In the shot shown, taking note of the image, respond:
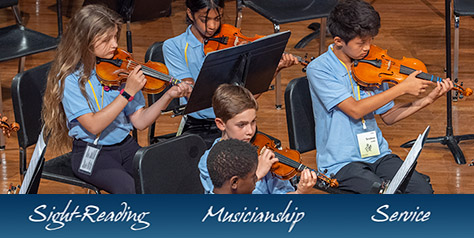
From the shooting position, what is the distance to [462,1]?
451 centimetres

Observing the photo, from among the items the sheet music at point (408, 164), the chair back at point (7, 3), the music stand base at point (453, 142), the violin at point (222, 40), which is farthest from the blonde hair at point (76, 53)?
the music stand base at point (453, 142)

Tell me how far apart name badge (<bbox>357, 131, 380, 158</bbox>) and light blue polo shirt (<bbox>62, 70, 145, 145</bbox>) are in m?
0.94

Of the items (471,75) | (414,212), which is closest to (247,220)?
(414,212)

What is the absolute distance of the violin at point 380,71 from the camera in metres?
3.10

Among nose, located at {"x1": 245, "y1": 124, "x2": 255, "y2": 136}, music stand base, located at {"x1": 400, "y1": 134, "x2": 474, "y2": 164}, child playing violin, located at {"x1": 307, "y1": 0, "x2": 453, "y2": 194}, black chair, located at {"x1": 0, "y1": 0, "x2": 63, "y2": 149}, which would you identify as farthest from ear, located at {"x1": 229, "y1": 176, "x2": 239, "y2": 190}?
black chair, located at {"x1": 0, "y1": 0, "x2": 63, "y2": 149}

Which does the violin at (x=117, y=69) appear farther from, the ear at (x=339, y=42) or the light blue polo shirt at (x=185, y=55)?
the ear at (x=339, y=42)

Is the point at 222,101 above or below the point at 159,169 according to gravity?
above

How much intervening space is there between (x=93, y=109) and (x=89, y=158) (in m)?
0.20

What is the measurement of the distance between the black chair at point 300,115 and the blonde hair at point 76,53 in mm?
772

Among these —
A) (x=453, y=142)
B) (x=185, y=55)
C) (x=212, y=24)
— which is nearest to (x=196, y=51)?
(x=185, y=55)

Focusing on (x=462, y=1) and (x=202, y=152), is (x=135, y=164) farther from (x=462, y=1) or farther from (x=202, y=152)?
(x=462, y=1)

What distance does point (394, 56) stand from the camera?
5.34 meters

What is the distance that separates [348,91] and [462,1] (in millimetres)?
1741

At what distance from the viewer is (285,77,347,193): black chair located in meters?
3.20
